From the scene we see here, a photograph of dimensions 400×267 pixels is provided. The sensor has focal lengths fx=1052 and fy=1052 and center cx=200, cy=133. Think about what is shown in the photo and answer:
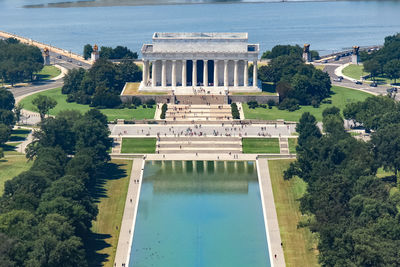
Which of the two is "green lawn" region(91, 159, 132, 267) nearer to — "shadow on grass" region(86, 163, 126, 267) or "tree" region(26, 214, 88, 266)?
"shadow on grass" region(86, 163, 126, 267)

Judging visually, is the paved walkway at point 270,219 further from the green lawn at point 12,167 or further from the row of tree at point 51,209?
the green lawn at point 12,167

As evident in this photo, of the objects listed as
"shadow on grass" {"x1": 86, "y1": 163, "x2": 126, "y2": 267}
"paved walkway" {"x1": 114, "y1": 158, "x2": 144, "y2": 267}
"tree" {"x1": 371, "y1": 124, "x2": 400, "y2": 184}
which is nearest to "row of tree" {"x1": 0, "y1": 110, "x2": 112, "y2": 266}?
"shadow on grass" {"x1": 86, "y1": 163, "x2": 126, "y2": 267}

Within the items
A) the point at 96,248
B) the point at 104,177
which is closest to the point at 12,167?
the point at 104,177

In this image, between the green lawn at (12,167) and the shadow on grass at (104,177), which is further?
the green lawn at (12,167)

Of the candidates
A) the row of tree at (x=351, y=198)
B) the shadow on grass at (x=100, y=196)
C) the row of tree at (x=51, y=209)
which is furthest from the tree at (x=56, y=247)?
the row of tree at (x=351, y=198)

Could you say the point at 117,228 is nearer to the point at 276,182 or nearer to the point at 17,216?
the point at 17,216

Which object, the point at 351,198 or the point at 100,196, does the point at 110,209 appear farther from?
the point at 351,198

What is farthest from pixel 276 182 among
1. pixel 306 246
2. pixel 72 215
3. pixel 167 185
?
pixel 72 215
